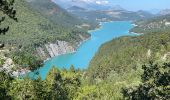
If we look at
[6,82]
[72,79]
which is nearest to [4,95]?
[6,82]

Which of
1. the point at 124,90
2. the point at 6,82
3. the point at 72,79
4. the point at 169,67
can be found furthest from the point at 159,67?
the point at 72,79

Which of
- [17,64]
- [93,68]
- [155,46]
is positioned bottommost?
[93,68]

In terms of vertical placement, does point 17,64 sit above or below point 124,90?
above

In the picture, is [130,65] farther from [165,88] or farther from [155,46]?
[165,88]

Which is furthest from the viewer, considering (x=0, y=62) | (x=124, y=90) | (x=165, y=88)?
(x=124, y=90)

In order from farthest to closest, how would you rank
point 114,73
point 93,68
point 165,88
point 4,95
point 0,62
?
point 93,68, point 114,73, point 165,88, point 4,95, point 0,62

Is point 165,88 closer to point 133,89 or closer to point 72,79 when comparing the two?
point 133,89

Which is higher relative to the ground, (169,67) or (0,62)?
(0,62)

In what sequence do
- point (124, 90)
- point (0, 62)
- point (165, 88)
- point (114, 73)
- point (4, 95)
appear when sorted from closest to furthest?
point (0, 62) < point (4, 95) < point (165, 88) < point (124, 90) < point (114, 73)

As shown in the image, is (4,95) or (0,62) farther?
(4,95)
